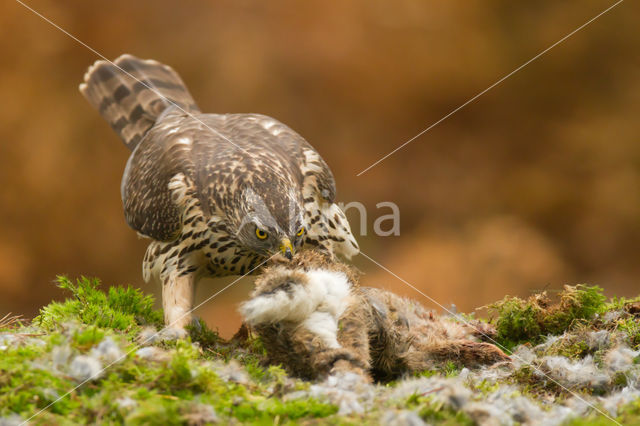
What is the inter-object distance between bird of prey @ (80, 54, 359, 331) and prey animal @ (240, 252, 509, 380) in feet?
1.57

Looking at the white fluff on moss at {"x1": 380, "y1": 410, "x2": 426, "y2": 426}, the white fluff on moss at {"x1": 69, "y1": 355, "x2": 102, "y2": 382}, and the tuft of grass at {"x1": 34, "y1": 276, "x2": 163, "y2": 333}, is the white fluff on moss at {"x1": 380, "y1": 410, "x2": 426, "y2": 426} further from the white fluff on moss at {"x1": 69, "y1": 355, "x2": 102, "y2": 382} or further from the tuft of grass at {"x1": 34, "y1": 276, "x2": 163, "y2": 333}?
the tuft of grass at {"x1": 34, "y1": 276, "x2": 163, "y2": 333}

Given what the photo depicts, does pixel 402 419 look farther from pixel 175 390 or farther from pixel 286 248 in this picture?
pixel 286 248

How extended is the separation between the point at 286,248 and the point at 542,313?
4.31 feet

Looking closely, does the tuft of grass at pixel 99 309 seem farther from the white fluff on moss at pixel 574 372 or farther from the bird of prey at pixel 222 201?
the white fluff on moss at pixel 574 372

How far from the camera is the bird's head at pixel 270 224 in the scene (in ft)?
11.0

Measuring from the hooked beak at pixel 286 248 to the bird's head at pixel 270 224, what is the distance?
0.05 feet

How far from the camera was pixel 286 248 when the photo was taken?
10.5 ft

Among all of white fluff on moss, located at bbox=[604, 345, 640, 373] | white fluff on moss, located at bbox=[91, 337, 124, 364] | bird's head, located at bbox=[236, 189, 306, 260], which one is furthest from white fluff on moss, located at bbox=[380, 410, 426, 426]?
bird's head, located at bbox=[236, 189, 306, 260]

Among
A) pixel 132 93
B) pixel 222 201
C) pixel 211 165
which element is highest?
pixel 132 93

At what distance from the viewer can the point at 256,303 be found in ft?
7.93

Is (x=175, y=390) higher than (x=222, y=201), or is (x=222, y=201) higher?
(x=222, y=201)

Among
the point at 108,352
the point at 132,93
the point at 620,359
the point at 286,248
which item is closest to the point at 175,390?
the point at 108,352

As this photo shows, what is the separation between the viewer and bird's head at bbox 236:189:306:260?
3.35 meters

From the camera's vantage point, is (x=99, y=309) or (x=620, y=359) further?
(x=99, y=309)
